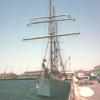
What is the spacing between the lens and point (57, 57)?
63.4 meters

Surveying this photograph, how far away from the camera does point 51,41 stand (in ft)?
180

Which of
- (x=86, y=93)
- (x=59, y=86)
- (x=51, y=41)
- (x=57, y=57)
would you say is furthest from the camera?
(x=57, y=57)

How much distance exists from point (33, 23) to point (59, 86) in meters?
18.1

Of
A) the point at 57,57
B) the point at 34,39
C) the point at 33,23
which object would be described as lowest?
the point at 57,57

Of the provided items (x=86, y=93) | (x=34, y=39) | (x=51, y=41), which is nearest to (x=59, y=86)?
(x=51, y=41)

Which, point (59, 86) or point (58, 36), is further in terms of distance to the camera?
point (58, 36)

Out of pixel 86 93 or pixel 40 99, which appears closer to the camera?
pixel 86 93

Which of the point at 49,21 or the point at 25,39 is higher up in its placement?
the point at 49,21

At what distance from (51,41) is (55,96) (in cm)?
1352

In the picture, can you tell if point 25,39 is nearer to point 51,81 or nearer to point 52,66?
point 52,66

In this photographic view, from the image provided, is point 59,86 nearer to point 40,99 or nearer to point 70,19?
point 40,99

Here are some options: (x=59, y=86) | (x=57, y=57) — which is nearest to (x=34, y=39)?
(x=57, y=57)

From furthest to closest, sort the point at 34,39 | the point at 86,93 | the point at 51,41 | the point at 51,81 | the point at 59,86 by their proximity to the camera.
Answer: the point at 34,39, the point at 51,41, the point at 59,86, the point at 51,81, the point at 86,93

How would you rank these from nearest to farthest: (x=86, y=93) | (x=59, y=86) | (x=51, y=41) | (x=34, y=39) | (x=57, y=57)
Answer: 1. (x=86, y=93)
2. (x=59, y=86)
3. (x=51, y=41)
4. (x=34, y=39)
5. (x=57, y=57)
